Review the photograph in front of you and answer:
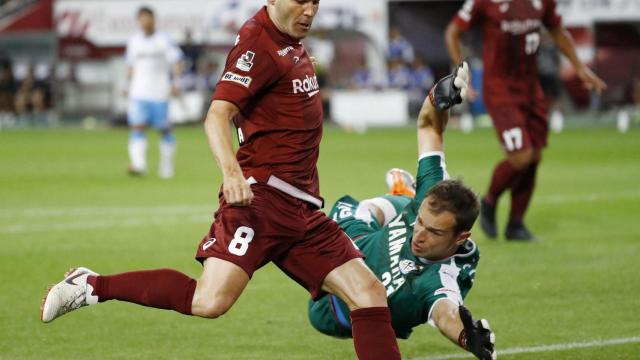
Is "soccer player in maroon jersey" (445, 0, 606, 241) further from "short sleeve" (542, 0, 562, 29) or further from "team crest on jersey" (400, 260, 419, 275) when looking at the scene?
"team crest on jersey" (400, 260, 419, 275)

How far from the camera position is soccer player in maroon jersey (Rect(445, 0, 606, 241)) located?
12.5 m

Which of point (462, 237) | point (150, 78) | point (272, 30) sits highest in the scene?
point (272, 30)

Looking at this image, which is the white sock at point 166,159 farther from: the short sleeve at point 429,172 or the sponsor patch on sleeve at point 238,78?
the sponsor patch on sleeve at point 238,78

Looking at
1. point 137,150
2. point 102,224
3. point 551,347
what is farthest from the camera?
point 137,150

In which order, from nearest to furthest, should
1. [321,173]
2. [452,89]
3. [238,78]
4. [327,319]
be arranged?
1. [238,78]
2. [452,89]
3. [327,319]
4. [321,173]

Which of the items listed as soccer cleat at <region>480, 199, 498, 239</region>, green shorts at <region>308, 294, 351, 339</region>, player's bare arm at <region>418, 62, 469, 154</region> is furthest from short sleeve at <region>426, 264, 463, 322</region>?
soccer cleat at <region>480, 199, 498, 239</region>

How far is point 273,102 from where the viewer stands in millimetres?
6539

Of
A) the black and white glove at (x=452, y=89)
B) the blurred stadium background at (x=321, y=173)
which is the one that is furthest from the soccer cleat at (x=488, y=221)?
the black and white glove at (x=452, y=89)

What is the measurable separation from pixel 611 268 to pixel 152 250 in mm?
4252

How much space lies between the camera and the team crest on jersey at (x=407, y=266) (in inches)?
274

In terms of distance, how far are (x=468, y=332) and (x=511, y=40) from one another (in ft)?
22.7

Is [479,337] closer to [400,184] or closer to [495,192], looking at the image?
[400,184]

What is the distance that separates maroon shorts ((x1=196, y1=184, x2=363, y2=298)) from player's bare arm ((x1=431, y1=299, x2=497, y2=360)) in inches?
23.9

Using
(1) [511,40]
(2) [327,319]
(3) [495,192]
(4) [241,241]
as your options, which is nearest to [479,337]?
(4) [241,241]
